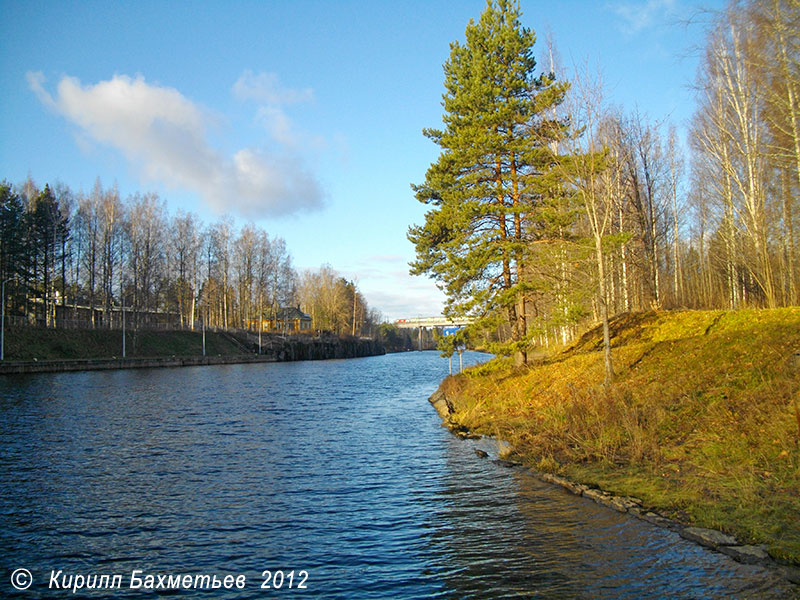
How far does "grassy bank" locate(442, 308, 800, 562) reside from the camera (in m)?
8.55

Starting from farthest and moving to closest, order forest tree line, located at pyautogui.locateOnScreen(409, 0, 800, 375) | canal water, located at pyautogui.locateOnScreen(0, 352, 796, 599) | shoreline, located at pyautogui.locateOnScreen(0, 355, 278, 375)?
shoreline, located at pyautogui.locateOnScreen(0, 355, 278, 375)
forest tree line, located at pyautogui.locateOnScreen(409, 0, 800, 375)
canal water, located at pyautogui.locateOnScreen(0, 352, 796, 599)

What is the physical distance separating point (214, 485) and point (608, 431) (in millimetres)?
9839

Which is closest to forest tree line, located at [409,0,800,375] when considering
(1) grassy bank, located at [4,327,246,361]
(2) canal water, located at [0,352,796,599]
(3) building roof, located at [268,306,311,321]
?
(2) canal water, located at [0,352,796,599]

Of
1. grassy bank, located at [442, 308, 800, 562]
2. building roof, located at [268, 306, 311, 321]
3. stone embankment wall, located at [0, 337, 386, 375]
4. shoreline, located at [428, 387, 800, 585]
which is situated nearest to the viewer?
shoreline, located at [428, 387, 800, 585]

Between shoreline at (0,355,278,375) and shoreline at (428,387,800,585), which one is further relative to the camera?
shoreline at (0,355,278,375)

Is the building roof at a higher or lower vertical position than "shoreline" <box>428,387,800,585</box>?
Result: higher

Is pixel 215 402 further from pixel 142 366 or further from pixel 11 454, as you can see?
pixel 142 366

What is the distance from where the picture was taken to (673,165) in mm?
33750

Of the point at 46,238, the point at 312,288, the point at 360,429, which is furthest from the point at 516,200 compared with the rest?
the point at 312,288

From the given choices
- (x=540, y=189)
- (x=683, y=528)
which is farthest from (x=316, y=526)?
(x=540, y=189)

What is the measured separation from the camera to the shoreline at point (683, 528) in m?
6.54

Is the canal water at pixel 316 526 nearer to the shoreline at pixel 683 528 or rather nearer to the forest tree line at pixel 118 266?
the shoreline at pixel 683 528

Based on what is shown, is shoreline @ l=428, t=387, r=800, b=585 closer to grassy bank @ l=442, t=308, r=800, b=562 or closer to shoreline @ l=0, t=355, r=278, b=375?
grassy bank @ l=442, t=308, r=800, b=562

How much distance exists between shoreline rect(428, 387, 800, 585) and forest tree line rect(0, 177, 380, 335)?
56155 millimetres
